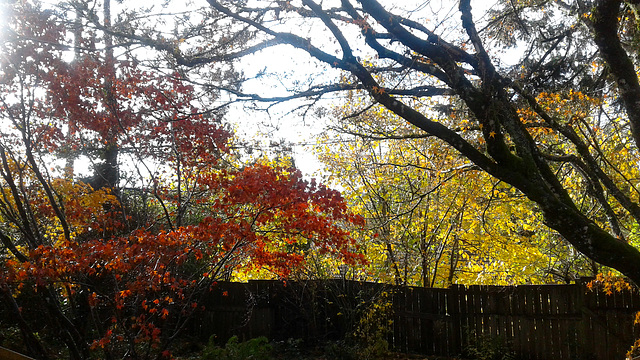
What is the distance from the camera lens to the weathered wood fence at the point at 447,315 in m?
7.06

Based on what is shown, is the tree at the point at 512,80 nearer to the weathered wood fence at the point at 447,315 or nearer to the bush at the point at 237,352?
the weathered wood fence at the point at 447,315

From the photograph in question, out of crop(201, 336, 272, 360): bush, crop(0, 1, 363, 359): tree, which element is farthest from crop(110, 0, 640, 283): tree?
crop(201, 336, 272, 360): bush

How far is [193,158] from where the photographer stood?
6367 mm

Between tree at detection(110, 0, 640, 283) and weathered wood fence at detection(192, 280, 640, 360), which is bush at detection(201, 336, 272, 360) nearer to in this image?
weathered wood fence at detection(192, 280, 640, 360)

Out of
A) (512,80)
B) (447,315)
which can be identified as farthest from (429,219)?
(512,80)

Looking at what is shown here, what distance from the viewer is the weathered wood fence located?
23.2 feet

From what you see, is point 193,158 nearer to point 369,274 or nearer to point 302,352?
point 302,352

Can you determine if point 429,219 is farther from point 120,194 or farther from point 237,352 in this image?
point 120,194

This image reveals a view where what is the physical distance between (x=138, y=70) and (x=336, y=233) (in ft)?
11.4

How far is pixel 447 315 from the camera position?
8.20m

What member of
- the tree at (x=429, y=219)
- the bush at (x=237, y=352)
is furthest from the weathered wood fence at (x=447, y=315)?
the bush at (x=237, y=352)

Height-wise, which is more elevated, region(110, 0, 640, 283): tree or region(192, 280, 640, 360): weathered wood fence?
region(110, 0, 640, 283): tree

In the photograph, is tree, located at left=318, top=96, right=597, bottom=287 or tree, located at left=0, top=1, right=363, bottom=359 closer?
tree, located at left=0, top=1, right=363, bottom=359

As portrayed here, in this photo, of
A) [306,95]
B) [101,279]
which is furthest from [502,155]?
[101,279]
